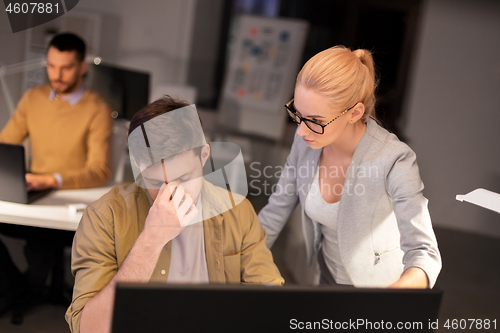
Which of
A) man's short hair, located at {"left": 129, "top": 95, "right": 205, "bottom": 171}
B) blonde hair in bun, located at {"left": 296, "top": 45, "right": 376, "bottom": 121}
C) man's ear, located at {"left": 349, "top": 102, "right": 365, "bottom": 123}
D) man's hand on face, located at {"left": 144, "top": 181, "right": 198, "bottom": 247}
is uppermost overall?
blonde hair in bun, located at {"left": 296, "top": 45, "right": 376, "bottom": 121}

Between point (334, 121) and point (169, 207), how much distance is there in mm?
479

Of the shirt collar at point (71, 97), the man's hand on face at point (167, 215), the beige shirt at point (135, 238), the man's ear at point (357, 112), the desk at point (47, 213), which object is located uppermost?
the man's ear at point (357, 112)

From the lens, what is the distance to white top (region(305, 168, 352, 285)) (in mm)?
1336

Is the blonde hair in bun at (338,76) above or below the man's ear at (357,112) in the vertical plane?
above

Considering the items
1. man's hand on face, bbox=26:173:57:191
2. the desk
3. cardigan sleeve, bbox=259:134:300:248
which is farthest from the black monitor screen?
cardigan sleeve, bbox=259:134:300:248

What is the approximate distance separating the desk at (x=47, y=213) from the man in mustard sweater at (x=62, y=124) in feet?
1.15

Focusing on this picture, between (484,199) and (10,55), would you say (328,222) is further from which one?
(10,55)

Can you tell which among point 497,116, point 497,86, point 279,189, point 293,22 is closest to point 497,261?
point 497,116

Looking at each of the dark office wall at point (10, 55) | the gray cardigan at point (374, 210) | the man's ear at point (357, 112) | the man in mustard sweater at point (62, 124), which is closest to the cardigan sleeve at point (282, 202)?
the gray cardigan at point (374, 210)

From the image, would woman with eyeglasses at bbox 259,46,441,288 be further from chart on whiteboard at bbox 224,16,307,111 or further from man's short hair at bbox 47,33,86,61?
chart on whiteboard at bbox 224,16,307,111

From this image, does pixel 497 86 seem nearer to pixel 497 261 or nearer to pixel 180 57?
pixel 497 261

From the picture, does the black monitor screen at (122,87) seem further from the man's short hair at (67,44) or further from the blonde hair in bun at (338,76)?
the blonde hair in bun at (338,76)

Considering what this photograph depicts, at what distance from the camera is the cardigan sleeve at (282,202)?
142 cm

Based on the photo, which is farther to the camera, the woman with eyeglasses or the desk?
the desk
